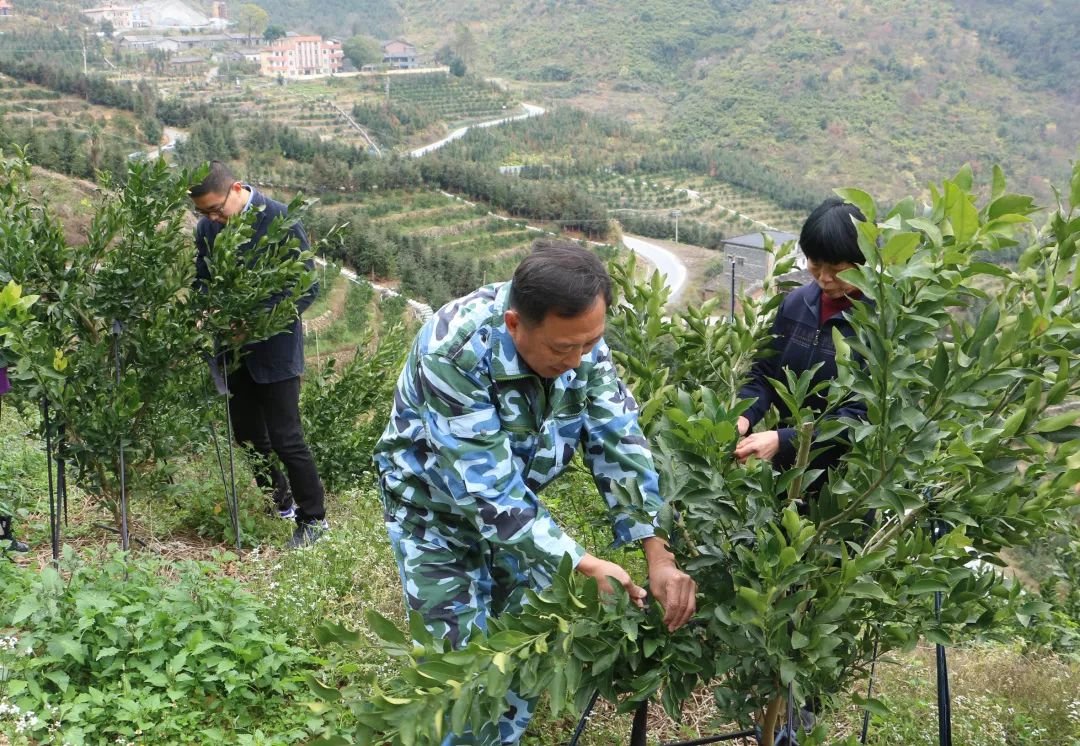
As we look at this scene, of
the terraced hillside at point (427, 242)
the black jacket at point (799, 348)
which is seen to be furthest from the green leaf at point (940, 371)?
the terraced hillside at point (427, 242)

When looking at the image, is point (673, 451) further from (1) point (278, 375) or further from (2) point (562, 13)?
(2) point (562, 13)

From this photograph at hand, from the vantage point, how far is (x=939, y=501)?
1.92 meters

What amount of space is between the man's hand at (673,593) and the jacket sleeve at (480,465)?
7.0 inches

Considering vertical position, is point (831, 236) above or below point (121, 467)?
above

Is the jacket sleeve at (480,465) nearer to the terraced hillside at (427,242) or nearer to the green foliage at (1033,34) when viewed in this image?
the terraced hillside at (427,242)

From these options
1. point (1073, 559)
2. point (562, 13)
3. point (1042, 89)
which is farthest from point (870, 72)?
point (1073, 559)

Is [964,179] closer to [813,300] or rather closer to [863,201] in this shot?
[863,201]

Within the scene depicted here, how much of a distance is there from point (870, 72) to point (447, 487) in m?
89.6

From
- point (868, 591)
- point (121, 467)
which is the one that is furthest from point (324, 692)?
point (121, 467)

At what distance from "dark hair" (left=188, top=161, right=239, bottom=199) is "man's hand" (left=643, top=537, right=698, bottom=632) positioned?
2.84 meters

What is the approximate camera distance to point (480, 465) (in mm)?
1959

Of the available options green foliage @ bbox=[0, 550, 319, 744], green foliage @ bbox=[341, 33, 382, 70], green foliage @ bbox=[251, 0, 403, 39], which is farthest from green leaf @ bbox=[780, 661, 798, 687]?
green foliage @ bbox=[251, 0, 403, 39]

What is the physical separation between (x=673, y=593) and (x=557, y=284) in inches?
27.3

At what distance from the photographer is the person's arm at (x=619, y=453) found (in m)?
2.06
